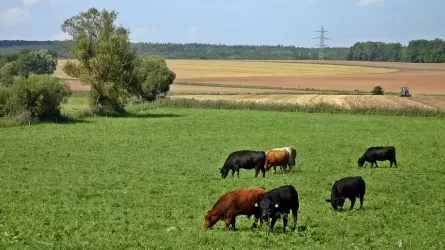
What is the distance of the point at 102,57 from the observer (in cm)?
6544

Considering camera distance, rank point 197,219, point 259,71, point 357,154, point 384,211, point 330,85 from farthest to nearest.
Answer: point 259,71 → point 330,85 → point 357,154 → point 384,211 → point 197,219

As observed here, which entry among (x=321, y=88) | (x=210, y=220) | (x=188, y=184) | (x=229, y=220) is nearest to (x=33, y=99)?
(x=188, y=184)

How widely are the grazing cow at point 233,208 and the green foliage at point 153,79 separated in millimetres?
Answer: 73302

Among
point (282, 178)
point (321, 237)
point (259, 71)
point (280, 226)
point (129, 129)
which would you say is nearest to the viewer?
point (321, 237)

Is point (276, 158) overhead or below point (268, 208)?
below

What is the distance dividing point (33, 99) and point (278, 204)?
45700 mm

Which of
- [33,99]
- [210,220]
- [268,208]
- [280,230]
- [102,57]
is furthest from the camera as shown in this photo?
[102,57]

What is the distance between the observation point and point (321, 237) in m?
16.2

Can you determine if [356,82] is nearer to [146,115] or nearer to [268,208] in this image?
[146,115]

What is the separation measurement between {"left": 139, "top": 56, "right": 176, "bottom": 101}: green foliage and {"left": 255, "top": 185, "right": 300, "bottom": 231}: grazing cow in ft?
242

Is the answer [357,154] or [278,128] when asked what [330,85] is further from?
[357,154]

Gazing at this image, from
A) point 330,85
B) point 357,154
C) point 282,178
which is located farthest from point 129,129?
point 330,85

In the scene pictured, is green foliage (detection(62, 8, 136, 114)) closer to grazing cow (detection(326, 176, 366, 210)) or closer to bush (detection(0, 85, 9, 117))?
bush (detection(0, 85, 9, 117))

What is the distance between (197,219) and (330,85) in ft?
337
